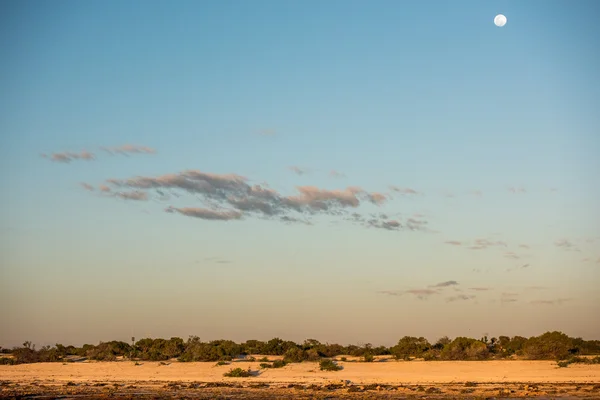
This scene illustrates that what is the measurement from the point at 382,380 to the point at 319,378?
6.47m

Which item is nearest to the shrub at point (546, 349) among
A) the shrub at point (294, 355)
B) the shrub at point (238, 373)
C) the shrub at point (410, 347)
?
the shrub at point (410, 347)

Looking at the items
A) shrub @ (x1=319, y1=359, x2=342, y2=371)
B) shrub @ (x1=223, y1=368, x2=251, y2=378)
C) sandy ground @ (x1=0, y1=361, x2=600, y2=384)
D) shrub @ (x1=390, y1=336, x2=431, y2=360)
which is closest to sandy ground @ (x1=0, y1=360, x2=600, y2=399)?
sandy ground @ (x1=0, y1=361, x2=600, y2=384)

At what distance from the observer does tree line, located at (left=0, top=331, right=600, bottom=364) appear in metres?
81.4

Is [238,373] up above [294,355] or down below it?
below

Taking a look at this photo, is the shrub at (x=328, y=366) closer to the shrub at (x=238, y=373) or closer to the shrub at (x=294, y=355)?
the shrub at (x=294, y=355)

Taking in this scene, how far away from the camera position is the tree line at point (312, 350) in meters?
81.4

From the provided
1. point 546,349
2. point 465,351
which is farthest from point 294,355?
point 546,349

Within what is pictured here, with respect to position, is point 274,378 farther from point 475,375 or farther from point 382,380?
point 475,375

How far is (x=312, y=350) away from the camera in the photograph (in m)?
87.4

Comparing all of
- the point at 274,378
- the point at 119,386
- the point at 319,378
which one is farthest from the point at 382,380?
the point at 119,386

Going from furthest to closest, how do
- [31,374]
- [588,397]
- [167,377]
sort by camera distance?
[31,374]
[167,377]
[588,397]

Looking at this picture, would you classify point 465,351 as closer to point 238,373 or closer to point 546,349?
point 546,349

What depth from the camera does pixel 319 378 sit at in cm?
7000

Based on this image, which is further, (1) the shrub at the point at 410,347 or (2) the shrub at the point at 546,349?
(1) the shrub at the point at 410,347
